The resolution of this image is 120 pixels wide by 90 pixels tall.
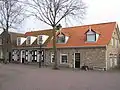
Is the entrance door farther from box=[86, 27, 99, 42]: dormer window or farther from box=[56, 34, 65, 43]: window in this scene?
box=[56, 34, 65, 43]: window

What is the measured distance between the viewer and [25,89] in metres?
11.7

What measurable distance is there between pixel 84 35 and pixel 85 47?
2.99 m

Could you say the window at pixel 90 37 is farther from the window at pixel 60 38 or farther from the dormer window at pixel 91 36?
the window at pixel 60 38

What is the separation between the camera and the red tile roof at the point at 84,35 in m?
28.8

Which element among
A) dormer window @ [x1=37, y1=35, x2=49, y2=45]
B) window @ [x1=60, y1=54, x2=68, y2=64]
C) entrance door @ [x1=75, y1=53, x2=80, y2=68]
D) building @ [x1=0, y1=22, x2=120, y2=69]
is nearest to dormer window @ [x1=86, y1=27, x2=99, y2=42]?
building @ [x1=0, y1=22, x2=120, y2=69]

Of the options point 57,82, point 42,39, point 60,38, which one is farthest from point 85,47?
point 57,82

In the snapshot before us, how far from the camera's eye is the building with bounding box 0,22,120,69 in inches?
1109

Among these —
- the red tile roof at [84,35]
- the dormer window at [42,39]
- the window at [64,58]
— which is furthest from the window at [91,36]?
the dormer window at [42,39]

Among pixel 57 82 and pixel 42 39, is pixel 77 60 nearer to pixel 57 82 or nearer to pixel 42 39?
pixel 42 39

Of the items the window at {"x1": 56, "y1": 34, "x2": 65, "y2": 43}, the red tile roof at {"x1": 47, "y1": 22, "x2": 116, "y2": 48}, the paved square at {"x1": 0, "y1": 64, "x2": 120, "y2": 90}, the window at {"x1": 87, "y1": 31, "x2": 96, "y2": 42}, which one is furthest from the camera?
the window at {"x1": 56, "y1": 34, "x2": 65, "y2": 43}

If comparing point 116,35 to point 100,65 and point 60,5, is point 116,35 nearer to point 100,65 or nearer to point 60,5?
point 100,65

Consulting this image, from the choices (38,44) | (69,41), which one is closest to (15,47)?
(38,44)

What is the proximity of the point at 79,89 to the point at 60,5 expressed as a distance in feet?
62.0

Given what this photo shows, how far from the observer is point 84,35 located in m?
31.7
